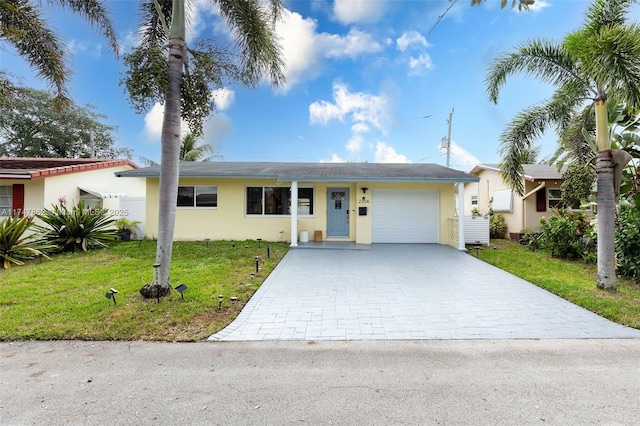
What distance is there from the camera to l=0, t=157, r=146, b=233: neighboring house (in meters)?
11.2

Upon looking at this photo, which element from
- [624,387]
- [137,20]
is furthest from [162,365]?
[137,20]

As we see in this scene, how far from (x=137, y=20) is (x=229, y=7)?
2.09 metres

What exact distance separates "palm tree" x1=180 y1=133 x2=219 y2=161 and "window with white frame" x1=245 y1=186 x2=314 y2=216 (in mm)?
11463

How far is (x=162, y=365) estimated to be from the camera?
3.11 meters

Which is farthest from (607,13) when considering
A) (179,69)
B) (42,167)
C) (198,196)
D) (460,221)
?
(42,167)

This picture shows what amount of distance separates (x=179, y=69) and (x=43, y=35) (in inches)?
185

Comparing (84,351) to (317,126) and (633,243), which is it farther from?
(317,126)

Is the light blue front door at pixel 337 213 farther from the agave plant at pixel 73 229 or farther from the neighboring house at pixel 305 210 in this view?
the agave plant at pixel 73 229

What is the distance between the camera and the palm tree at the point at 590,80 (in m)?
5.02

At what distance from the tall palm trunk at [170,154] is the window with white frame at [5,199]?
1123 cm

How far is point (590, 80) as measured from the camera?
20.3 ft

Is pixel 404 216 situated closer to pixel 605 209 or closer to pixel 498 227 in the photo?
pixel 498 227

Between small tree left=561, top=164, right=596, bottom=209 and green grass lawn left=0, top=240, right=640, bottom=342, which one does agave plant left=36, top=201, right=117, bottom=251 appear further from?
small tree left=561, top=164, right=596, bottom=209

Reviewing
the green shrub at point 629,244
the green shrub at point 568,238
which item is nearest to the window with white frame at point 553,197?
the green shrub at point 568,238
